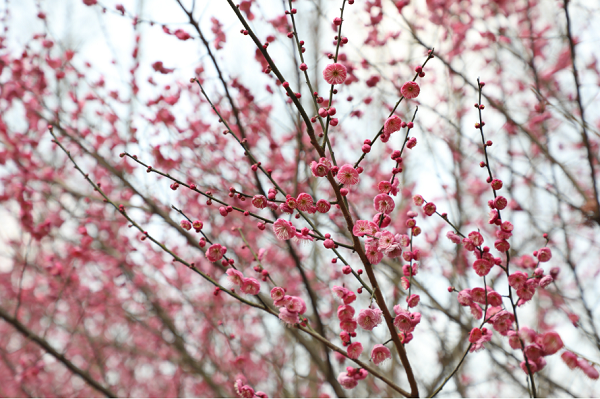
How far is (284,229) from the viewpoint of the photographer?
1.72m

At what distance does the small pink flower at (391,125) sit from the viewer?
1.65 m

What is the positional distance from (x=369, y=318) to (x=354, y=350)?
15 cm

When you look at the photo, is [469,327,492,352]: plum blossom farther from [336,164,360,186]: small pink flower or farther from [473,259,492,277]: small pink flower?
[336,164,360,186]: small pink flower

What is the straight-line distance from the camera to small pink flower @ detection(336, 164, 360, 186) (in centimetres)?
164

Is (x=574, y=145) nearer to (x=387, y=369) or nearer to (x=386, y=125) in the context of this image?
(x=387, y=369)

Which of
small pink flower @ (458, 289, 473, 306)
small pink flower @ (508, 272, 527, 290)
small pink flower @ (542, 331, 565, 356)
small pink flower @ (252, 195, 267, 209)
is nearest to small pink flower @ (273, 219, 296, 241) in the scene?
small pink flower @ (252, 195, 267, 209)

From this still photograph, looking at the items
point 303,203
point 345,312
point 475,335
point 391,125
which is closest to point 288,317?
point 345,312

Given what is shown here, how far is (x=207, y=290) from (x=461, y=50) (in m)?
4.61

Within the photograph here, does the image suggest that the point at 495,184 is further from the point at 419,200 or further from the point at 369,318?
the point at 369,318

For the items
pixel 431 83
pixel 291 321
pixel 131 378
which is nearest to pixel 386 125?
pixel 291 321

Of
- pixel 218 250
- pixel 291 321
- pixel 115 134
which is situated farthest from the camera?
pixel 115 134

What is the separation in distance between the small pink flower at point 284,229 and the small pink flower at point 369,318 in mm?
430

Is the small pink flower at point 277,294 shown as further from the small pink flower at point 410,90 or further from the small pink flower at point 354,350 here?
the small pink flower at point 410,90

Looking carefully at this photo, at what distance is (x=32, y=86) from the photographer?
456 centimetres
